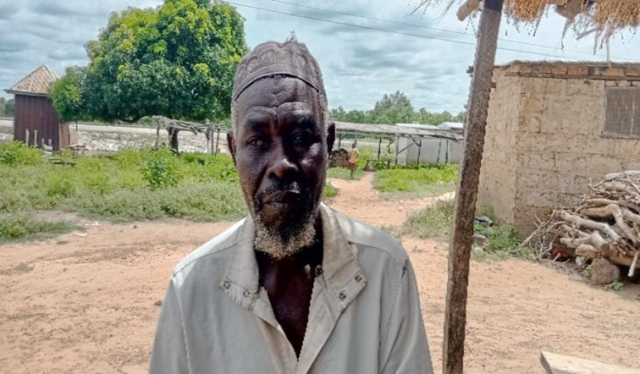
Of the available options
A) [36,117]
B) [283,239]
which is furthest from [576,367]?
[36,117]

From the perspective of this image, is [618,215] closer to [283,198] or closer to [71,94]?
[283,198]

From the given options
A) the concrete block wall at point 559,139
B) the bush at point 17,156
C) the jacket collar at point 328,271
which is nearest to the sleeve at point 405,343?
the jacket collar at point 328,271

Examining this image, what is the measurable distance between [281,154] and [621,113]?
9.23 meters

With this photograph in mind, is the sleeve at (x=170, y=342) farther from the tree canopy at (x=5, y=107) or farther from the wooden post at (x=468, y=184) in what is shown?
the tree canopy at (x=5, y=107)

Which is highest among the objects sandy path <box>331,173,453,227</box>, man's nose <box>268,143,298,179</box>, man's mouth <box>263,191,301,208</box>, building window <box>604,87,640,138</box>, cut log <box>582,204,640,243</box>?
building window <box>604,87,640,138</box>

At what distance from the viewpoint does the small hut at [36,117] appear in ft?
82.2

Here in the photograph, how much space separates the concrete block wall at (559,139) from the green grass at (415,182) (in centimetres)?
718

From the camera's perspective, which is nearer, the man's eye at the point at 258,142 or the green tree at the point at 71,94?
the man's eye at the point at 258,142

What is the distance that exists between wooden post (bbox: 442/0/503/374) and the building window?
22.9 feet

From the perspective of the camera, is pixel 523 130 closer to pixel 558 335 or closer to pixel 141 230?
pixel 558 335

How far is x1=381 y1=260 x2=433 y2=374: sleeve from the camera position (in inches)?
47.5

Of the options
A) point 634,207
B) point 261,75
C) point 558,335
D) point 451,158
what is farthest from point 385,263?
point 451,158

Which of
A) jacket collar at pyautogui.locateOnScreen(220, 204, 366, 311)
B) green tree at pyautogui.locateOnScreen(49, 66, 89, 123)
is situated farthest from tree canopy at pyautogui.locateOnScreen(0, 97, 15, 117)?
jacket collar at pyautogui.locateOnScreen(220, 204, 366, 311)

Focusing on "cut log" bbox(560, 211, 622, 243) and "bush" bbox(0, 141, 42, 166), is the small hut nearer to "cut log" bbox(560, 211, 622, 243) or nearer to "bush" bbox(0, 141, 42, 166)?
"bush" bbox(0, 141, 42, 166)
